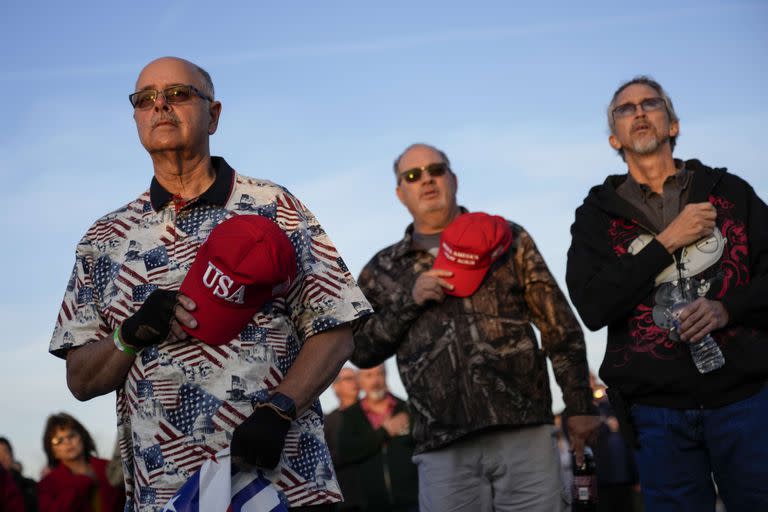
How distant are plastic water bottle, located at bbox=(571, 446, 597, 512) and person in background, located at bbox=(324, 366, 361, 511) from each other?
4.43m

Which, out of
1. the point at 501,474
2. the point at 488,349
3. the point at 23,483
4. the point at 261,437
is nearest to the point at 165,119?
the point at 261,437

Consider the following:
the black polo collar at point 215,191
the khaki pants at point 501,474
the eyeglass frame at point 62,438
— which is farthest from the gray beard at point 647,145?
the eyeglass frame at point 62,438

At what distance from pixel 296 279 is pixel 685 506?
1993 millimetres

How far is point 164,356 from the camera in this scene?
11.6 feet

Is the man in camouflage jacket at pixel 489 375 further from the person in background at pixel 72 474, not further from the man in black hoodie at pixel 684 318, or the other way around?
the person in background at pixel 72 474

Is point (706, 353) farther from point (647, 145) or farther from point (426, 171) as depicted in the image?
point (426, 171)

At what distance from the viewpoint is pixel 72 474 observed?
9.99m

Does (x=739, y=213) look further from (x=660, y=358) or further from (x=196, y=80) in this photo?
(x=196, y=80)

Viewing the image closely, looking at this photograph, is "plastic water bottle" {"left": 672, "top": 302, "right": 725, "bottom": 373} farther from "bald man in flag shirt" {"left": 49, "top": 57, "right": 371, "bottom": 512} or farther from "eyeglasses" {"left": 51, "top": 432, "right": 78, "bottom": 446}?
"eyeglasses" {"left": 51, "top": 432, "right": 78, "bottom": 446}

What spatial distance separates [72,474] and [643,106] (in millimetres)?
6819

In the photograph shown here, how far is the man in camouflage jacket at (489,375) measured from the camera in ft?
18.7

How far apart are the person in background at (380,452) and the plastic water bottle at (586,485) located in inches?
171

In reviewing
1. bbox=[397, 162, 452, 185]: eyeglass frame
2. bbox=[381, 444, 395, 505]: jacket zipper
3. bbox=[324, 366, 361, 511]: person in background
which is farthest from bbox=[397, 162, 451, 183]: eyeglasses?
bbox=[381, 444, 395, 505]: jacket zipper

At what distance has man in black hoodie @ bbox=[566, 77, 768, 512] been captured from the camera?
4465 mm
